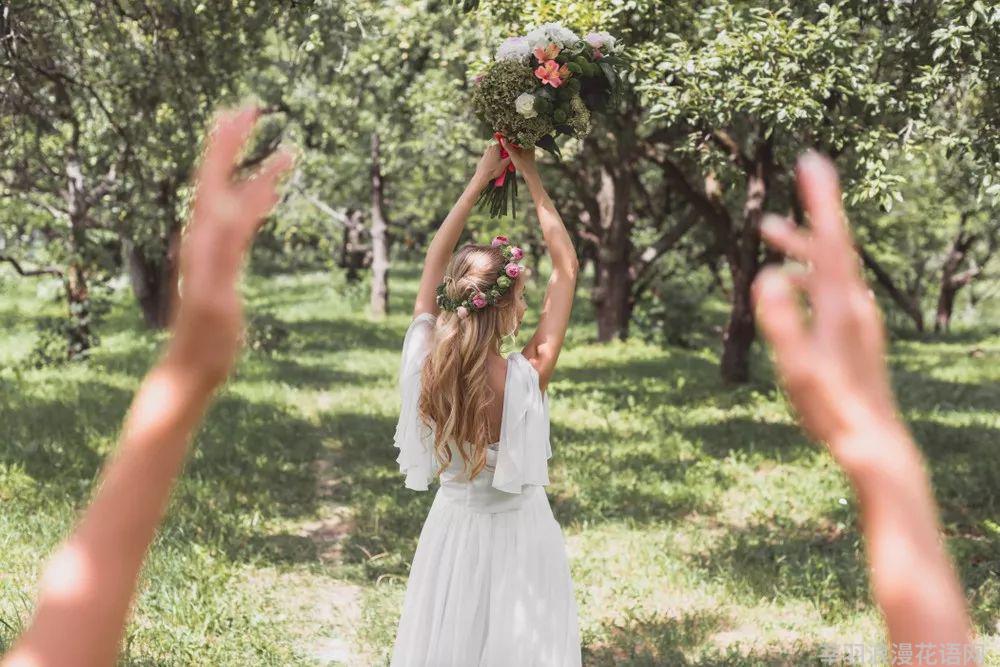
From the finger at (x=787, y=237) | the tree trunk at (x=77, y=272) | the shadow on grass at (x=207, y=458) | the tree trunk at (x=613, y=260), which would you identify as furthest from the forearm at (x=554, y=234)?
the tree trunk at (x=613, y=260)

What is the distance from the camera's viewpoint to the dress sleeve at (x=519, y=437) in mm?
3861

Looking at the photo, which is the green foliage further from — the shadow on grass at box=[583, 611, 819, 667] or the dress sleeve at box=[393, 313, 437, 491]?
the shadow on grass at box=[583, 611, 819, 667]

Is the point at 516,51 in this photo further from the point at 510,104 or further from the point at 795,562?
the point at 795,562

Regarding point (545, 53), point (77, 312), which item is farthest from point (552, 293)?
point (77, 312)

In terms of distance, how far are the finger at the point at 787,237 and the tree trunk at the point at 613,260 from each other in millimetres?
17118

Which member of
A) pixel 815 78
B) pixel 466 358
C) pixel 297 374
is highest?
pixel 815 78

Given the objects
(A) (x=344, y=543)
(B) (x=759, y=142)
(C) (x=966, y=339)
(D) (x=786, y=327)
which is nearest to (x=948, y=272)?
(C) (x=966, y=339)

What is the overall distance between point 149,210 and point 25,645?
48.5 ft

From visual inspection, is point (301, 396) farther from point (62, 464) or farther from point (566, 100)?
point (566, 100)

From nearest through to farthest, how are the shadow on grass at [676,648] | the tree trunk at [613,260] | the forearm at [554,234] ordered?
the forearm at [554,234] → the shadow on grass at [676,648] → the tree trunk at [613,260]

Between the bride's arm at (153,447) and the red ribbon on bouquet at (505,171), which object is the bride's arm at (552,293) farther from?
the bride's arm at (153,447)

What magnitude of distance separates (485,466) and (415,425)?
33 centimetres

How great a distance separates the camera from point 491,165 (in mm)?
4441

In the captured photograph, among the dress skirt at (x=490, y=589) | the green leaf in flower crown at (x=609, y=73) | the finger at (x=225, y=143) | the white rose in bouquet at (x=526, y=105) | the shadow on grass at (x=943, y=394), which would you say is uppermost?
the green leaf in flower crown at (x=609, y=73)
